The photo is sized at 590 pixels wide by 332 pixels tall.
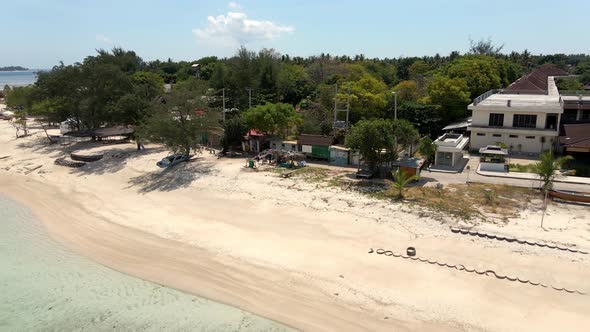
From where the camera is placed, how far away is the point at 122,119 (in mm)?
41875

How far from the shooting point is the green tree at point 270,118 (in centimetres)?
3722

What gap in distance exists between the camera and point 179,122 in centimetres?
3506

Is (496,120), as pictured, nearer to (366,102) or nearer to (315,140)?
(366,102)

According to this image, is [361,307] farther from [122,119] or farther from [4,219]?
[122,119]

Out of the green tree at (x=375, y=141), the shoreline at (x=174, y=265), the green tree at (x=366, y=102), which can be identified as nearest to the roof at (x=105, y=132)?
the shoreline at (x=174, y=265)

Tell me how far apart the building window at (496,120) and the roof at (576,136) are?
5.00 m

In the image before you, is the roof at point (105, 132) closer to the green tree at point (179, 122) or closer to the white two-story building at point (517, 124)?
the green tree at point (179, 122)

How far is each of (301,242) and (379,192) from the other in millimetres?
8366

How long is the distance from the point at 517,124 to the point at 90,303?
122ft

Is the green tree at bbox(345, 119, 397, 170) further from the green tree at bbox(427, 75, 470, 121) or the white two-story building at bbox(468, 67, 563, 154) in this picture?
the green tree at bbox(427, 75, 470, 121)

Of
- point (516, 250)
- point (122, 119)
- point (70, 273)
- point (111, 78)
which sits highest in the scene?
point (111, 78)

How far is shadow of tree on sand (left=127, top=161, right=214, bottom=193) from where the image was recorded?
31516 mm

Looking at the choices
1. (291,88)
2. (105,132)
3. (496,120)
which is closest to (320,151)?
(496,120)

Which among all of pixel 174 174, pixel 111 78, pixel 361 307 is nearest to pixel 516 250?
pixel 361 307
